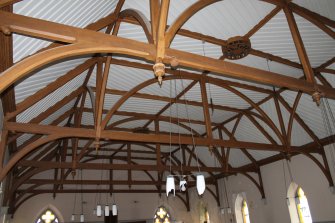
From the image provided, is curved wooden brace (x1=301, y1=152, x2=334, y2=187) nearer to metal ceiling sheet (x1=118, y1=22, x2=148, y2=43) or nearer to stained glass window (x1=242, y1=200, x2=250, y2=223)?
stained glass window (x1=242, y1=200, x2=250, y2=223)

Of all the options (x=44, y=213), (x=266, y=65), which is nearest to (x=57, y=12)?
(x=266, y=65)

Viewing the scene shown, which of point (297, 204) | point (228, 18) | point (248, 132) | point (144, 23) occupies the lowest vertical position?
point (297, 204)

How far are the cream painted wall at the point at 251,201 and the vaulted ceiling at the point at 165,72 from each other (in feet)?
1.82

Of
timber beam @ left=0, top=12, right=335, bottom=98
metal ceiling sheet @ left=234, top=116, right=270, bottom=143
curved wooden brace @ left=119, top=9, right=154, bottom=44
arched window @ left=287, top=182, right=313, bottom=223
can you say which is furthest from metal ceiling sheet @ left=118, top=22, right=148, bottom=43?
arched window @ left=287, top=182, right=313, bottom=223

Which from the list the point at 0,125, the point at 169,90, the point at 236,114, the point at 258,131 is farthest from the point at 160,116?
the point at 0,125

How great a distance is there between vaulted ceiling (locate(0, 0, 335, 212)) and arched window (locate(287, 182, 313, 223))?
152 cm

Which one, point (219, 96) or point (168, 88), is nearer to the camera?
point (168, 88)

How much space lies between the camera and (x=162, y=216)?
18.0 meters

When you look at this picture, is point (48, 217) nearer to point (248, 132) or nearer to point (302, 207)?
point (248, 132)

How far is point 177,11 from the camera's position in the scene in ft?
23.0

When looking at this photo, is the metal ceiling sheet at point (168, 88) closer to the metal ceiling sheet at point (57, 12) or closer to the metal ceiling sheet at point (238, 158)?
the metal ceiling sheet at point (57, 12)

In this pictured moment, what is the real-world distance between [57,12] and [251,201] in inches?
482

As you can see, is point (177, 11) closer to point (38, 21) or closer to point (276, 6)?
point (276, 6)

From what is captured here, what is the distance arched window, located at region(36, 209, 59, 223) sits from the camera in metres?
15.2
